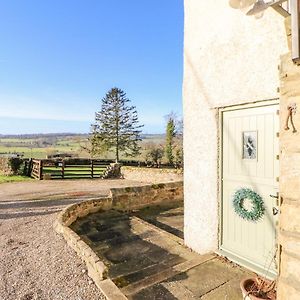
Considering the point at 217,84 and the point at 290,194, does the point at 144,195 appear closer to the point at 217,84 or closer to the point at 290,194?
the point at 217,84

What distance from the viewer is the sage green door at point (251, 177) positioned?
10.8 feet

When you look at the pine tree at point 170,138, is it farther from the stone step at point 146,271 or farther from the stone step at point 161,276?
the stone step at point 161,276

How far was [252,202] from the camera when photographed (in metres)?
3.52

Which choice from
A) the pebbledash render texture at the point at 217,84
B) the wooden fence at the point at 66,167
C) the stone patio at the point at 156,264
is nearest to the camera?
the pebbledash render texture at the point at 217,84

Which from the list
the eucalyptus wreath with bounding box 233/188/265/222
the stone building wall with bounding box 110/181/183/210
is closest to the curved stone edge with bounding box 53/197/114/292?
the stone building wall with bounding box 110/181/183/210

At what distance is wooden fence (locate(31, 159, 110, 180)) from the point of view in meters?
16.7

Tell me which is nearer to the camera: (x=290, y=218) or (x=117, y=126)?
(x=290, y=218)

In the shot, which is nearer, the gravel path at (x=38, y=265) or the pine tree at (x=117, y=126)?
the gravel path at (x=38, y=265)

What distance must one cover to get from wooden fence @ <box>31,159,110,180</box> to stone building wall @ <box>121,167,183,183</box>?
226 cm

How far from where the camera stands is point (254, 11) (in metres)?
3.40

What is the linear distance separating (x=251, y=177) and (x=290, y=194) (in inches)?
65.3

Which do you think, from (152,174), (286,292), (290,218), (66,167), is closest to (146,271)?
(286,292)

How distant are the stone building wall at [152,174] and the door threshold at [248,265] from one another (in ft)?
30.8

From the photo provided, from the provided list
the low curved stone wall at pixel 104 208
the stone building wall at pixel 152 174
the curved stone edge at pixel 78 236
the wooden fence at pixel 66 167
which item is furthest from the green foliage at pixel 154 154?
the curved stone edge at pixel 78 236
